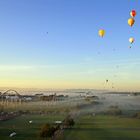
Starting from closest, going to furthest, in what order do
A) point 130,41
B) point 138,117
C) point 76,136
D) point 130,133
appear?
1. point 76,136
2. point 130,133
3. point 130,41
4. point 138,117

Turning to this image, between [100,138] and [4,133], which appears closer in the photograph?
[100,138]

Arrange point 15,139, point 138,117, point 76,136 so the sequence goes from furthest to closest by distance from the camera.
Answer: point 138,117
point 76,136
point 15,139

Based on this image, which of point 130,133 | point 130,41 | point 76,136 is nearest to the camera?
point 76,136

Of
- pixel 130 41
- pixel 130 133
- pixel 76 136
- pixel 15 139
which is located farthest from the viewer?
pixel 130 41

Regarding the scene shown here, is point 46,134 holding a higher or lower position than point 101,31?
lower

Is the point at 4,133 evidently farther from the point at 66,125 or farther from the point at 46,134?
the point at 66,125

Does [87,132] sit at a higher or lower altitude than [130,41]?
lower

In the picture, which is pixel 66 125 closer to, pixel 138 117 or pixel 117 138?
pixel 117 138

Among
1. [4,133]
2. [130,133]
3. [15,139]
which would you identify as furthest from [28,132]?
[130,133]

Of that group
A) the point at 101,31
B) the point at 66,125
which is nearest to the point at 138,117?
the point at 66,125
